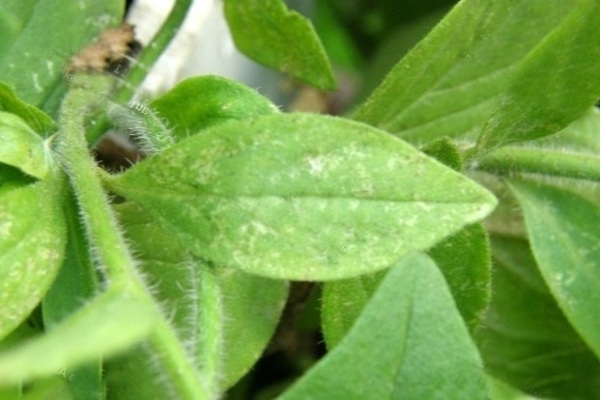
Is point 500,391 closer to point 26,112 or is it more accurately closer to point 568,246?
point 568,246

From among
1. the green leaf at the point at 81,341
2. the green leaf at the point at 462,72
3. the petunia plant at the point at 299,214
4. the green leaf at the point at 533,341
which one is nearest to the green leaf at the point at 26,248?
the petunia plant at the point at 299,214

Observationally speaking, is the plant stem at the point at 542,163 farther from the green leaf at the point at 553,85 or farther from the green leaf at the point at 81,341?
the green leaf at the point at 81,341

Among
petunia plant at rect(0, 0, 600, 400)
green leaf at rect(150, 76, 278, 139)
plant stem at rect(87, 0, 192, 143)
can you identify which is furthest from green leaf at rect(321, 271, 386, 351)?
plant stem at rect(87, 0, 192, 143)

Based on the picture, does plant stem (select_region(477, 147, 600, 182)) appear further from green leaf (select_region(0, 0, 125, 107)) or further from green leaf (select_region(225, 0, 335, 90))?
green leaf (select_region(0, 0, 125, 107))

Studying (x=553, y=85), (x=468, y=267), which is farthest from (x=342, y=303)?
(x=553, y=85)

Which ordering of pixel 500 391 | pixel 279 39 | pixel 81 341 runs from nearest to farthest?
pixel 81 341, pixel 500 391, pixel 279 39

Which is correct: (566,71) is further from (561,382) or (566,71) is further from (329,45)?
(329,45)
